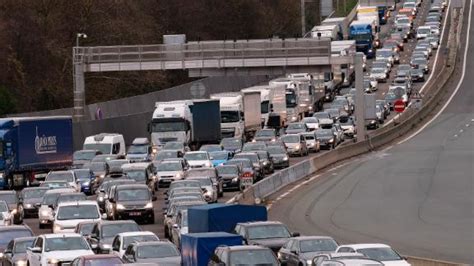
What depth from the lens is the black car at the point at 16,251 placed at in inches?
1416

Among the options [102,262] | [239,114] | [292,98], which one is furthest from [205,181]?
[292,98]

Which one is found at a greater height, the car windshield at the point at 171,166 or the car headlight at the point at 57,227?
the car windshield at the point at 171,166

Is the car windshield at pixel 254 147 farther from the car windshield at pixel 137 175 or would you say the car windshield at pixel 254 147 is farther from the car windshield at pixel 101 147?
the car windshield at pixel 137 175

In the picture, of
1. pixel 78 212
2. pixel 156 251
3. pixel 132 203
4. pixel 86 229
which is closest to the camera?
pixel 156 251

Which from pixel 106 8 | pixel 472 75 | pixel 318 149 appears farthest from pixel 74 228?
pixel 472 75

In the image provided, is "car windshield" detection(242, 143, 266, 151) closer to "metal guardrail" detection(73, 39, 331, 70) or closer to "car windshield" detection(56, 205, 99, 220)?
"metal guardrail" detection(73, 39, 331, 70)

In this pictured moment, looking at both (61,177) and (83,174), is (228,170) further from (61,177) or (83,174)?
(61,177)

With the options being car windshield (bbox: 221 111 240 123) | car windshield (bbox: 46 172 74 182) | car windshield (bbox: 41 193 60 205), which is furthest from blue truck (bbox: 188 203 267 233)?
car windshield (bbox: 221 111 240 123)

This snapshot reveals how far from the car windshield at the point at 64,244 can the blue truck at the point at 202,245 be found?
3.64 meters

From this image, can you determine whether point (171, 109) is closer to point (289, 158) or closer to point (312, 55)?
point (289, 158)

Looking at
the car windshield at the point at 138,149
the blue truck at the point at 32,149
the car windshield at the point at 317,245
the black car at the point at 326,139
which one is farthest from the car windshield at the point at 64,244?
the black car at the point at 326,139

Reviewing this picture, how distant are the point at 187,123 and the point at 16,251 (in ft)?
140

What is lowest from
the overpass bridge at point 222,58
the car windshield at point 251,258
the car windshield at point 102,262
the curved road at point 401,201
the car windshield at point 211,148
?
the curved road at point 401,201

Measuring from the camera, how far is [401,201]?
2232 inches
